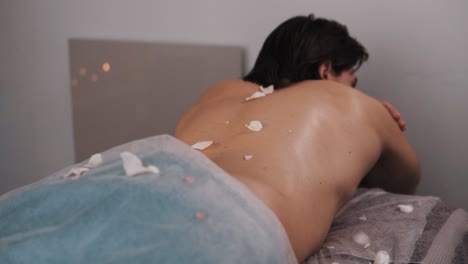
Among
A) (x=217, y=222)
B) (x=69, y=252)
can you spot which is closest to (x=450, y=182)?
(x=217, y=222)

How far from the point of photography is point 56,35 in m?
1.60

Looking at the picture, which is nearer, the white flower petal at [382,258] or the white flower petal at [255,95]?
the white flower petal at [382,258]

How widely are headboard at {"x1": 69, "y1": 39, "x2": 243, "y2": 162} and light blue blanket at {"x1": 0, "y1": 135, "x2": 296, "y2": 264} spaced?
91 cm

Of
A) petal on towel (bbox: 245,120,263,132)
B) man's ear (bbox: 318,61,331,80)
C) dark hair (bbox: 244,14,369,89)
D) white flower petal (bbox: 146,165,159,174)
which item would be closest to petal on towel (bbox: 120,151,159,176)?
white flower petal (bbox: 146,165,159,174)

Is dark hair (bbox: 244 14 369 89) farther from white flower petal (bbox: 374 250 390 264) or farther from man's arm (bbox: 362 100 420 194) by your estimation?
white flower petal (bbox: 374 250 390 264)

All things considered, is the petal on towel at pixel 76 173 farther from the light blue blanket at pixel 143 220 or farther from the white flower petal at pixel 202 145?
the white flower petal at pixel 202 145

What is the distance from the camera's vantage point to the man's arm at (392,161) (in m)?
1.02

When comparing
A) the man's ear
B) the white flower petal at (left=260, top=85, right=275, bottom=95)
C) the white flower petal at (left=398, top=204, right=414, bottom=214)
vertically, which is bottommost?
the white flower petal at (left=398, top=204, right=414, bottom=214)

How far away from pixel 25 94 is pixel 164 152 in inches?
46.0

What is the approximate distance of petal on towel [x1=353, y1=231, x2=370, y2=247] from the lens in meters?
0.85

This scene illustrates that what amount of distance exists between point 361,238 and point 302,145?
0.21 m

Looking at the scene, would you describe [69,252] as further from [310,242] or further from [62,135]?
[62,135]

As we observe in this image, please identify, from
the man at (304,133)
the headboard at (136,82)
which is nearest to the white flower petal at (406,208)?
the man at (304,133)

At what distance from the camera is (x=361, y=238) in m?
0.86
